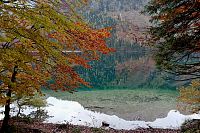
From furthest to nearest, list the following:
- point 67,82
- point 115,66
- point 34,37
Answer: point 115,66 < point 67,82 < point 34,37

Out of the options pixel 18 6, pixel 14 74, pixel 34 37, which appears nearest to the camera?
pixel 18 6

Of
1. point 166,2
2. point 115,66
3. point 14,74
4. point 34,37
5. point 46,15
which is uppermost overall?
point 166,2

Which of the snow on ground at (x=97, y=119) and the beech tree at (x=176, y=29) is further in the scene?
the snow on ground at (x=97, y=119)

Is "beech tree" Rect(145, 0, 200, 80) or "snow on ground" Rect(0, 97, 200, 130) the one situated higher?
"beech tree" Rect(145, 0, 200, 80)

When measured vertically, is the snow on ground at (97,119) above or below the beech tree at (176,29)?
below

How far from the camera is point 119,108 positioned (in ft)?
155

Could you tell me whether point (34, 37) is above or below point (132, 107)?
above

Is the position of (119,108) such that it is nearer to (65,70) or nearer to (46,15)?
(65,70)

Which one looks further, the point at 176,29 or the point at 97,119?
the point at 97,119

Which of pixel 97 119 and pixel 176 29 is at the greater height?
pixel 176 29

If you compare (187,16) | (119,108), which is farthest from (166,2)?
(119,108)

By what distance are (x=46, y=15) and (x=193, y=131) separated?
10516mm

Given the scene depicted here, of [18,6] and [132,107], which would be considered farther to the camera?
[132,107]

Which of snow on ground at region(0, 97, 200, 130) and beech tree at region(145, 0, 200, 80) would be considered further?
snow on ground at region(0, 97, 200, 130)
